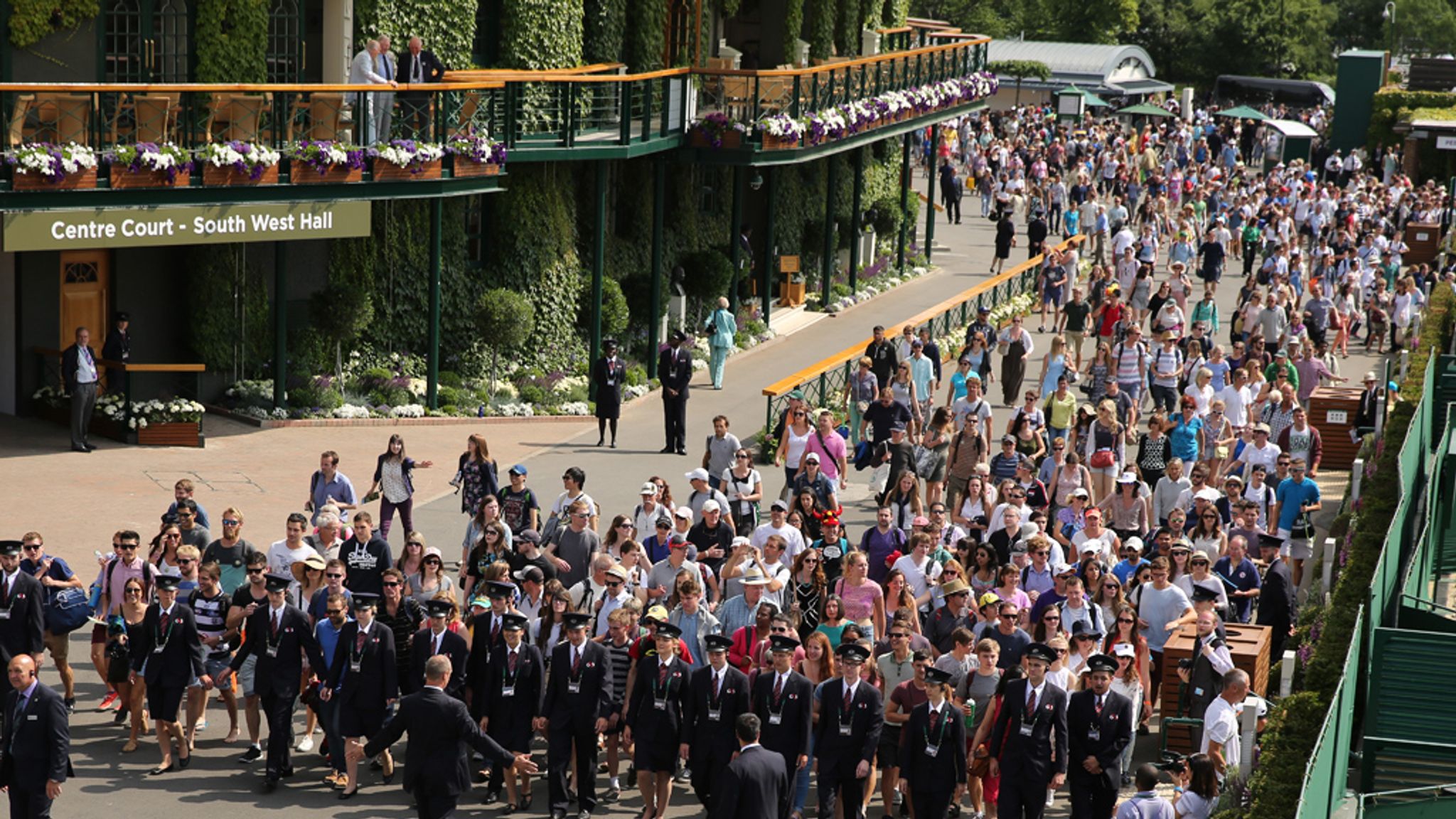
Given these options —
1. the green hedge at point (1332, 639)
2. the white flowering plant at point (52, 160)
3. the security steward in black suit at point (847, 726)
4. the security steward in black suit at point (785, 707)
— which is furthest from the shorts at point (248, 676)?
the white flowering plant at point (52, 160)

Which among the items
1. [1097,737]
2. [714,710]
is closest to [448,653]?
[714,710]

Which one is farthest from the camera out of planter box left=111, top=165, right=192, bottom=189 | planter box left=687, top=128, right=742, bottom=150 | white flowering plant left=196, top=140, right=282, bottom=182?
planter box left=687, top=128, right=742, bottom=150

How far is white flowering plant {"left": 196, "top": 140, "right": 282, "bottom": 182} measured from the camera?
70.2 ft

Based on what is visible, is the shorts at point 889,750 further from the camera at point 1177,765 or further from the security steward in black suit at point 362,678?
the security steward in black suit at point 362,678

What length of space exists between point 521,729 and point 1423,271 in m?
28.3

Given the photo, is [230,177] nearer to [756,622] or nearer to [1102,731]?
[756,622]

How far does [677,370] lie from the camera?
2312 cm

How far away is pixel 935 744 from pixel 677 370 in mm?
10873

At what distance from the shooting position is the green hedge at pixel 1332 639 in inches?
473

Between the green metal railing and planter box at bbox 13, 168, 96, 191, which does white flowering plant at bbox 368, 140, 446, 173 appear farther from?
the green metal railing

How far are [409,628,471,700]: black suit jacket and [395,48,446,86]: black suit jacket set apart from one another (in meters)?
12.5

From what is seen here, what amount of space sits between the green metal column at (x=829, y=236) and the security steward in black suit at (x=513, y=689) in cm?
2193

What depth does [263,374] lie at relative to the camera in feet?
81.6

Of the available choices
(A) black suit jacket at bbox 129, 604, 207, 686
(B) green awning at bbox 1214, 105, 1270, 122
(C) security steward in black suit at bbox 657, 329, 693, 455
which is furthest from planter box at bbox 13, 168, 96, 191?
(B) green awning at bbox 1214, 105, 1270, 122
